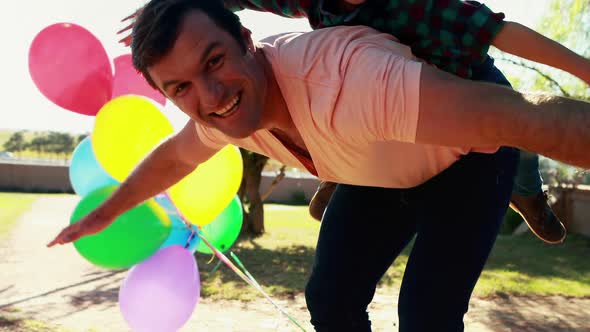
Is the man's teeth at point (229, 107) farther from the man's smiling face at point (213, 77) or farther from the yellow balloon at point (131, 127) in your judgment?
the yellow balloon at point (131, 127)

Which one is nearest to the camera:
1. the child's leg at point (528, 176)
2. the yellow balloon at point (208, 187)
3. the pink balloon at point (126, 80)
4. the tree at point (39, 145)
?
the child's leg at point (528, 176)

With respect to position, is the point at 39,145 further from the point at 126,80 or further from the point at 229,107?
the point at 229,107

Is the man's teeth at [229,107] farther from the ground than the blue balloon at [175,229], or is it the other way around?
the man's teeth at [229,107]

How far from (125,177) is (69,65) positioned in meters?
0.60

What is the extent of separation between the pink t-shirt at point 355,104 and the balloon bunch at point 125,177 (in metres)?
1.11

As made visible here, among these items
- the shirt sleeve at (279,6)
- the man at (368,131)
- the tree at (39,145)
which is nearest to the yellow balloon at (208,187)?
the man at (368,131)

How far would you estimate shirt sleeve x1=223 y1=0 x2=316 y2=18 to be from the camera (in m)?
1.71

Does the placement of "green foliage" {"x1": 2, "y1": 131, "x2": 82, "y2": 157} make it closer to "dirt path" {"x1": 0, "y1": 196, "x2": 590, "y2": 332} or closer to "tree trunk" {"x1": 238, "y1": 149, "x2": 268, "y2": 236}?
"tree trunk" {"x1": 238, "y1": 149, "x2": 268, "y2": 236}

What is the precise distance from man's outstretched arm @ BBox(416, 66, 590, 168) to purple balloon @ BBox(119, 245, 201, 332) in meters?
1.74

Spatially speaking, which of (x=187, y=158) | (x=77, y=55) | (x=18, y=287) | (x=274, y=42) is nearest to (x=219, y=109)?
(x=274, y=42)

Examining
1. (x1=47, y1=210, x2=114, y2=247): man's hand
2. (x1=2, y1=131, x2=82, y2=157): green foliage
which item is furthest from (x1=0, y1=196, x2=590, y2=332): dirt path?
→ (x1=2, y1=131, x2=82, y2=157): green foliage

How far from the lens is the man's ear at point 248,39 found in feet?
4.92

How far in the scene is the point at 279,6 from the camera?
172 cm

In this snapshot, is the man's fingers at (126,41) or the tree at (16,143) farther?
the tree at (16,143)
